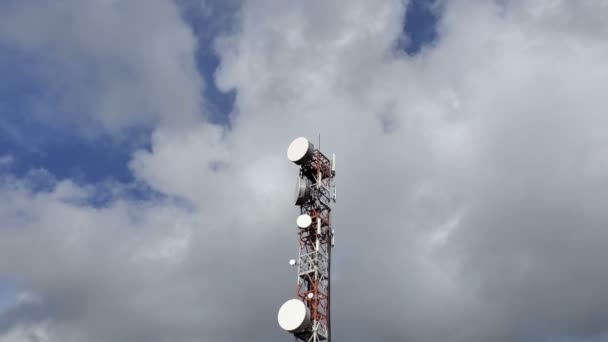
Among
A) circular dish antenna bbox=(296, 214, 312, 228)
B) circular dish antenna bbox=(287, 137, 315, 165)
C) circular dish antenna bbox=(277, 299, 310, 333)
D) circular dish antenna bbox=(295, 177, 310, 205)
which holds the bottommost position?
circular dish antenna bbox=(277, 299, 310, 333)

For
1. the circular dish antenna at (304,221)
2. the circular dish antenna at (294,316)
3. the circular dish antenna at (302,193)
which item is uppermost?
the circular dish antenna at (302,193)

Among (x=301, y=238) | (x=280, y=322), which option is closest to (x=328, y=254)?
(x=301, y=238)

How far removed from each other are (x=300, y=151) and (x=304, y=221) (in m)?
8.65

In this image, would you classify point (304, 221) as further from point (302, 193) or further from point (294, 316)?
point (294, 316)

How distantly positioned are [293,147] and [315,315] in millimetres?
20174

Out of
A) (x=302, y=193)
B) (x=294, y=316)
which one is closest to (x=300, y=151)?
(x=302, y=193)

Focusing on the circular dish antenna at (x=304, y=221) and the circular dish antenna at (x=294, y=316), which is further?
the circular dish antenna at (x=304, y=221)

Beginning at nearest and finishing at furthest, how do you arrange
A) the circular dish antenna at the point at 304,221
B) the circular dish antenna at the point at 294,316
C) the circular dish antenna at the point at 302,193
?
1. the circular dish antenna at the point at 294,316
2. the circular dish antenna at the point at 304,221
3. the circular dish antenna at the point at 302,193

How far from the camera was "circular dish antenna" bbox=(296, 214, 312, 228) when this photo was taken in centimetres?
7088

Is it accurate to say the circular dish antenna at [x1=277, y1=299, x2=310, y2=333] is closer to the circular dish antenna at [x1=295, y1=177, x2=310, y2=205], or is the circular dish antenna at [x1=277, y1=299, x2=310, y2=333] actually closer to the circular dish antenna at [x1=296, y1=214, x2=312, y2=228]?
the circular dish antenna at [x1=296, y1=214, x2=312, y2=228]

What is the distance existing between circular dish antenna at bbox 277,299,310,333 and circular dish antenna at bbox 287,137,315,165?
17.0 m

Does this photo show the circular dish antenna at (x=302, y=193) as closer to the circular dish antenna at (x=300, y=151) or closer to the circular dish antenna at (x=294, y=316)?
the circular dish antenna at (x=300, y=151)

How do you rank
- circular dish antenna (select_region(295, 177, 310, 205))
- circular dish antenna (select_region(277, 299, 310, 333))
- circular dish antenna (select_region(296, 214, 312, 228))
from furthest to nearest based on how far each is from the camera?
circular dish antenna (select_region(295, 177, 310, 205))
circular dish antenna (select_region(296, 214, 312, 228))
circular dish antenna (select_region(277, 299, 310, 333))

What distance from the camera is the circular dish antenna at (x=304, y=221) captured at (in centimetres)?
7088
